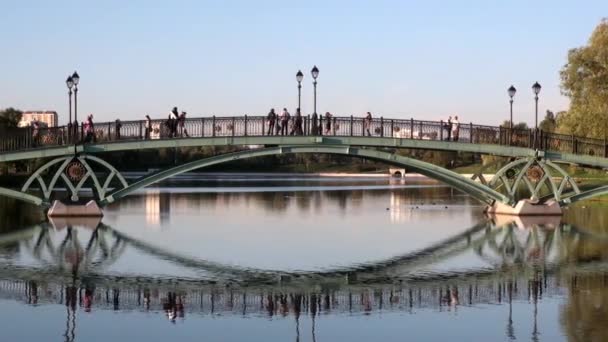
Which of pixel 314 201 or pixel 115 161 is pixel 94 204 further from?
pixel 115 161

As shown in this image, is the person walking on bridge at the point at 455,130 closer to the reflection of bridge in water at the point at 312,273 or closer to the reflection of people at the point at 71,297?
the reflection of bridge in water at the point at 312,273

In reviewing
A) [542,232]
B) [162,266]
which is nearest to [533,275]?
[162,266]

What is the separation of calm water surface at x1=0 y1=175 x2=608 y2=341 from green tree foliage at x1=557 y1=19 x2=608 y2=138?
1189cm

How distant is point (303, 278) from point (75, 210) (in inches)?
834

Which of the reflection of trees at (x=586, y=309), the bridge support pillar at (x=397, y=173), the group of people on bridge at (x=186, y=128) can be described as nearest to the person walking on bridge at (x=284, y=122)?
the group of people on bridge at (x=186, y=128)

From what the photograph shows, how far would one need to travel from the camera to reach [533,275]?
95.5 feet

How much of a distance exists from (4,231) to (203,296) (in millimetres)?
19009

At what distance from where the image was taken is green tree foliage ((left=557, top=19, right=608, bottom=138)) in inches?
2437

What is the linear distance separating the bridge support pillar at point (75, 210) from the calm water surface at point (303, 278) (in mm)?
920

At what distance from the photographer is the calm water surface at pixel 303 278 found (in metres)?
20.9

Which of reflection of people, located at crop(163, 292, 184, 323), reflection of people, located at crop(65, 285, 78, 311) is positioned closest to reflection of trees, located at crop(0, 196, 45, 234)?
reflection of people, located at crop(65, 285, 78, 311)

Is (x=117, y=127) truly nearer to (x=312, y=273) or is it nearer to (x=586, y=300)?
(x=312, y=273)

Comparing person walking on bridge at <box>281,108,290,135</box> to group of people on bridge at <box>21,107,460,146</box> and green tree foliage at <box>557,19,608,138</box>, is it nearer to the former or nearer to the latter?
group of people on bridge at <box>21,107,460,146</box>

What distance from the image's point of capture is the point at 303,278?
92.4 ft
